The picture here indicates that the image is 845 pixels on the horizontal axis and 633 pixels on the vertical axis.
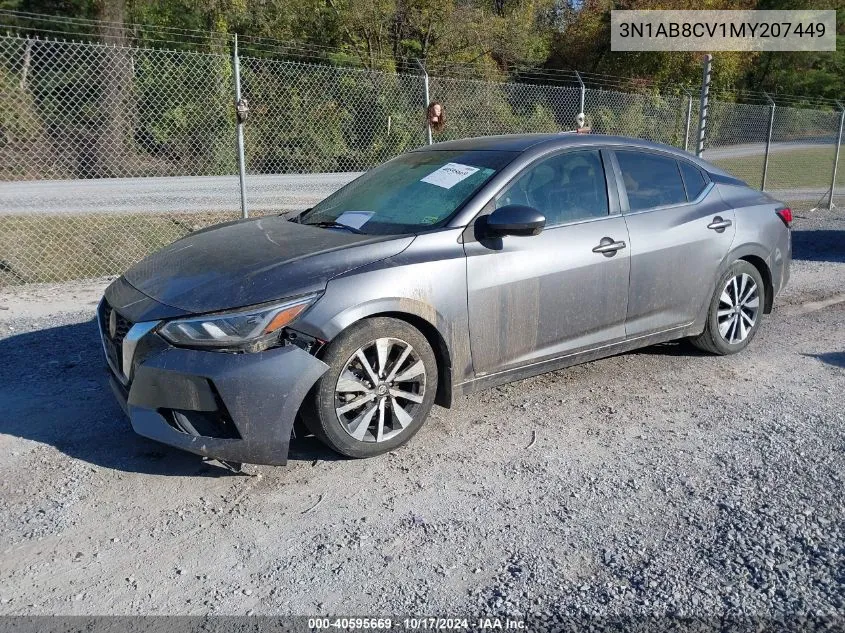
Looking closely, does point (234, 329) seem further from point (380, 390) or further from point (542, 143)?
point (542, 143)

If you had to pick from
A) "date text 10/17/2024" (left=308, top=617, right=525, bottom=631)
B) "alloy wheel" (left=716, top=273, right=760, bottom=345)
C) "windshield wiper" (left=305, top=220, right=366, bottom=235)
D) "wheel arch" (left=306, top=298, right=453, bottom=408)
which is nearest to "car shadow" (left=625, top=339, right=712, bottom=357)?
"alloy wheel" (left=716, top=273, right=760, bottom=345)

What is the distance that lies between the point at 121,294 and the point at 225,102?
11271mm

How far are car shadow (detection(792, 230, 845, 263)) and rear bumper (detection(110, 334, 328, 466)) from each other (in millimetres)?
8440

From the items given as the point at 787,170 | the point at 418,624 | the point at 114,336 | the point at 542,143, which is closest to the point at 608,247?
the point at 542,143

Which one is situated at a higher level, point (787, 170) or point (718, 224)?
point (718, 224)

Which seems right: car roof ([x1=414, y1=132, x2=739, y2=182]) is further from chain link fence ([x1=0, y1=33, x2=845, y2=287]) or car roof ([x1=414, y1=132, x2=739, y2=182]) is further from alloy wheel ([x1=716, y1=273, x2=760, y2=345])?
chain link fence ([x1=0, y1=33, x2=845, y2=287])

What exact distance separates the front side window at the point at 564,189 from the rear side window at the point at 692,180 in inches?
33.8

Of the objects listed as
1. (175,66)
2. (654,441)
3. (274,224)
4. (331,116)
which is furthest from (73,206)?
(654,441)

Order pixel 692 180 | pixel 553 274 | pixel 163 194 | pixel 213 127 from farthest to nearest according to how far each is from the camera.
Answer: pixel 213 127
pixel 163 194
pixel 692 180
pixel 553 274

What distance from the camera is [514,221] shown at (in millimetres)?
3879

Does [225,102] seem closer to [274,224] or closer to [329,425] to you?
[274,224]

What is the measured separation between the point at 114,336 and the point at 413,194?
1887mm

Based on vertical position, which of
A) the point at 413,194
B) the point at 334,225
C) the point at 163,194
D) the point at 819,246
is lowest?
the point at 819,246

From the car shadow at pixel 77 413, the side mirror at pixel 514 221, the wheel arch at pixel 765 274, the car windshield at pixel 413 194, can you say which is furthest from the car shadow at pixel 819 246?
the car shadow at pixel 77 413
